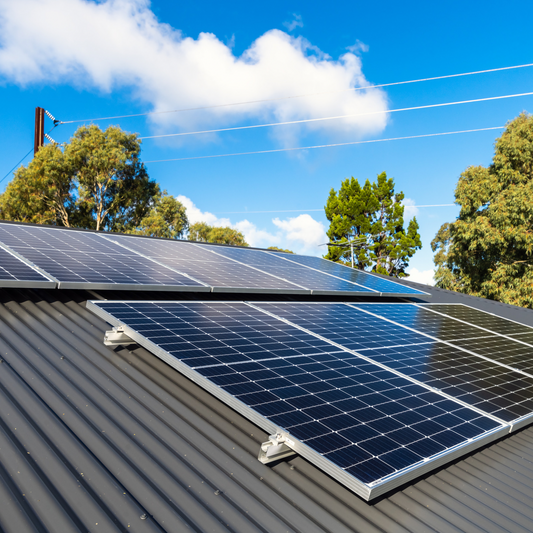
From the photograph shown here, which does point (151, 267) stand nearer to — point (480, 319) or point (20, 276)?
point (20, 276)

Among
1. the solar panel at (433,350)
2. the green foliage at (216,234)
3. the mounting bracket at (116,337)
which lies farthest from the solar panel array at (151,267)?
the green foliage at (216,234)

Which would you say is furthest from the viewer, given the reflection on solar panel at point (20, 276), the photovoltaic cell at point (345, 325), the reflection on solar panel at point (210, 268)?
the reflection on solar panel at point (210, 268)

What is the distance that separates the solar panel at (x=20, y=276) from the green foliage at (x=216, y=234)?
70.0 meters

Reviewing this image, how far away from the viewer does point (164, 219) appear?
200 ft

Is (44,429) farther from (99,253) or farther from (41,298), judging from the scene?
(99,253)

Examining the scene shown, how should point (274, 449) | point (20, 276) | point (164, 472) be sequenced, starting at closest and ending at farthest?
point (164, 472), point (274, 449), point (20, 276)

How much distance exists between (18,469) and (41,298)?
504 centimetres

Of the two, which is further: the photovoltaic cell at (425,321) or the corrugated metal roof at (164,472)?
the photovoltaic cell at (425,321)

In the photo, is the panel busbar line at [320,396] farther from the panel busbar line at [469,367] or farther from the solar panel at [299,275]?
the solar panel at [299,275]

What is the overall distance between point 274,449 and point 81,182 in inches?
2252

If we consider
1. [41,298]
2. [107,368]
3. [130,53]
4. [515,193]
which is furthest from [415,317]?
[130,53]

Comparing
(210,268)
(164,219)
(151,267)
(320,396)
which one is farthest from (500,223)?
(164,219)

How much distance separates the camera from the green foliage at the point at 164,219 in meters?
57.1

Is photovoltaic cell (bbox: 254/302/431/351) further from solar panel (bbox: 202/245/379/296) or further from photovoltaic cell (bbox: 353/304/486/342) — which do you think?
solar panel (bbox: 202/245/379/296)
